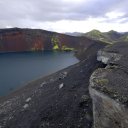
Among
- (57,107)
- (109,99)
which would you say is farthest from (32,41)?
(109,99)

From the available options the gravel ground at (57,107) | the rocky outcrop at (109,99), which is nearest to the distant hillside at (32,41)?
the gravel ground at (57,107)

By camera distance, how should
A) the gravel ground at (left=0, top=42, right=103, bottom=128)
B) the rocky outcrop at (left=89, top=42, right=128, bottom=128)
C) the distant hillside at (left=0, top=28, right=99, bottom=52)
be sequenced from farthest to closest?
the distant hillside at (left=0, top=28, right=99, bottom=52) < the gravel ground at (left=0, top=42, right=103, bottom=128) < the rocky outcrop at (left=89, top=42, right=128, bottom=128)

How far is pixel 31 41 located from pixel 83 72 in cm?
8078

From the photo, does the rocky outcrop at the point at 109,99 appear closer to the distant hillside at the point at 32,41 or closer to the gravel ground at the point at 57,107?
the gravel ground at the point at 57,107

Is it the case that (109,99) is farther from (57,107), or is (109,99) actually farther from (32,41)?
(32,41)

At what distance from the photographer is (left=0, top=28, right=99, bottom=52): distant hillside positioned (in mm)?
104875

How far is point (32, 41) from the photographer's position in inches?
4183

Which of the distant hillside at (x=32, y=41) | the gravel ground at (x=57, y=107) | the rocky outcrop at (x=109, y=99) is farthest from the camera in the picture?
the distant hillside at (x=32, y=41)

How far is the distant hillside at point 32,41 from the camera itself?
105m

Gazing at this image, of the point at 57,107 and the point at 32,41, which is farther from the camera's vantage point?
the point at 32,41

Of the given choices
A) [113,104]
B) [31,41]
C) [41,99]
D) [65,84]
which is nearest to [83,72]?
[65,84]

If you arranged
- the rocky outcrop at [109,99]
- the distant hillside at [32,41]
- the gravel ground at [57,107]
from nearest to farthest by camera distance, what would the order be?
the rocky outcrop at [109,99] < the gravel ground at [57,107] < the distant hillside at [32,41]

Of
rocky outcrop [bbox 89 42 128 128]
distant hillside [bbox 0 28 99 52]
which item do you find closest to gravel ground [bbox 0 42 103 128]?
rocky outcrop [bbox 89 42 128 128]

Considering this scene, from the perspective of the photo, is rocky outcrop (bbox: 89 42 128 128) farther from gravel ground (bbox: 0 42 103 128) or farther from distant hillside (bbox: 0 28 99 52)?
distant hillside (bbox: 0 28 99 52)
